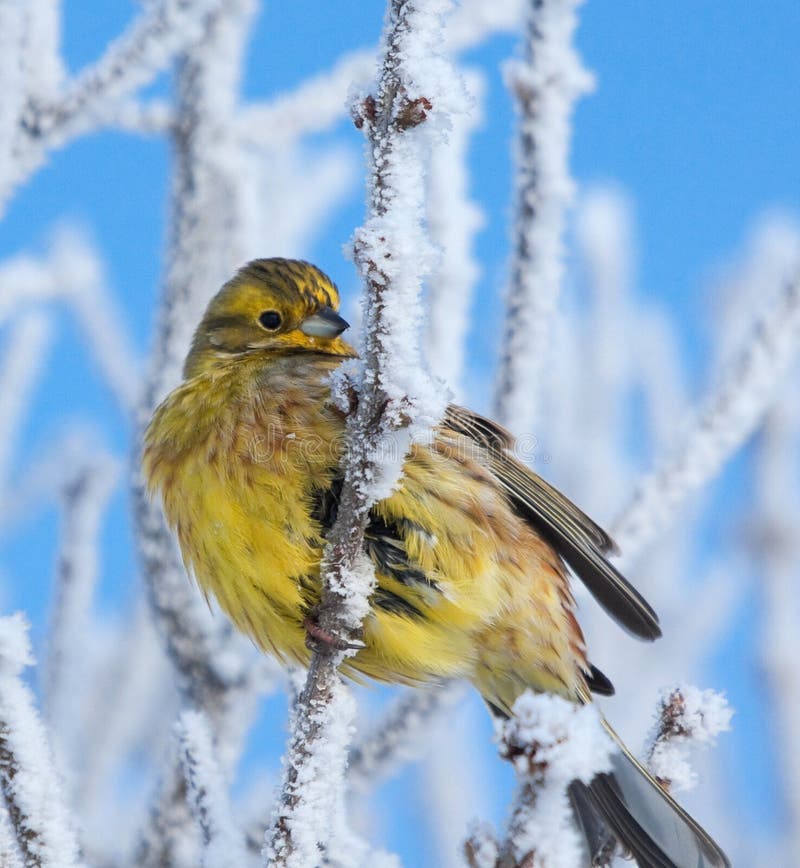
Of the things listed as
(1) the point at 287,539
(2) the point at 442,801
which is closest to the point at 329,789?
(1) the point at 287,539

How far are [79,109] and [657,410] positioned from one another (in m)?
3.94

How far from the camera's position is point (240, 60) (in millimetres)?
4773

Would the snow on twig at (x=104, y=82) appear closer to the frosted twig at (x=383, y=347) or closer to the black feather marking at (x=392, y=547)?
the black feather marking at (x=392, y=547)

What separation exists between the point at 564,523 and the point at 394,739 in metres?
0.92

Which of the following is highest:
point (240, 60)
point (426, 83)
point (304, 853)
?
point (240, 60)

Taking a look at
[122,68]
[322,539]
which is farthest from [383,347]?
[122,68]

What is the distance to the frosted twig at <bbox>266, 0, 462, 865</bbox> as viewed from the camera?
6.31 feet

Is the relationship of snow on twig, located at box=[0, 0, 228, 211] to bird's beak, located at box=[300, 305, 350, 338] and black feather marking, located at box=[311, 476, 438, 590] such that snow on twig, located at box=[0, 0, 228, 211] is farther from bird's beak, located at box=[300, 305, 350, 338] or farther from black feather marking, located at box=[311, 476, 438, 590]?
black feather marking, located at box=[311, 476, 438, 590]

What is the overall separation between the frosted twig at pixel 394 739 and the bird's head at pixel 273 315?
1334 millimetres

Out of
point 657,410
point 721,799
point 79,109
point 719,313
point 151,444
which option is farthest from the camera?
point 719,313

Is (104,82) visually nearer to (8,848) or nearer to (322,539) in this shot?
(322,539)

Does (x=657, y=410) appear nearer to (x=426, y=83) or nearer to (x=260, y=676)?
(x=260, y=676)

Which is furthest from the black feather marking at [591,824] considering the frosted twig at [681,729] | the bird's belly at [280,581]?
the frosted twig at [681,729]

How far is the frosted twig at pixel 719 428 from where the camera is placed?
4.19 meters
